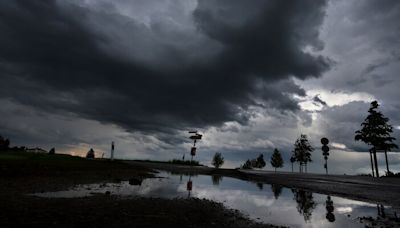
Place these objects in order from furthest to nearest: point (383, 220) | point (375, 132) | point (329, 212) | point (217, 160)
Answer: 1. point (217, 160)
2. point (375, 132)
3. point (329, 212)
4. point (383, 220)

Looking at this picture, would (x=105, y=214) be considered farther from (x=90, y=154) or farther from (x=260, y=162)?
(x=260, y=162)

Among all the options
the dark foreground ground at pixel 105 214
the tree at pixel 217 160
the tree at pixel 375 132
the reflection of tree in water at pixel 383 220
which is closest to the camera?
the dark foreground ground at pixel 105 214

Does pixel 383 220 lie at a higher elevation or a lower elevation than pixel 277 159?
lower

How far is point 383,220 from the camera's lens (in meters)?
8.58

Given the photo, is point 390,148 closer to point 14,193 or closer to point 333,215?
point 333,215

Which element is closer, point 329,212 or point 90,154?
Answer: point 329,212

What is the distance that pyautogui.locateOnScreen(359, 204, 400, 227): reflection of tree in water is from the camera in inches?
317

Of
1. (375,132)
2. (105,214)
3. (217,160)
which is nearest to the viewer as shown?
(105,214)

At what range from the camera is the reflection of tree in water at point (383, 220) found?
8.05 m

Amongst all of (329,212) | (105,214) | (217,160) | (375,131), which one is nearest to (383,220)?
(329,212)

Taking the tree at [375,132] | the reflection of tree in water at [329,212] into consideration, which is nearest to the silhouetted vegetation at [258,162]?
the tree at [375,132]

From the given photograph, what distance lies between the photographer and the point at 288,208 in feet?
36.8

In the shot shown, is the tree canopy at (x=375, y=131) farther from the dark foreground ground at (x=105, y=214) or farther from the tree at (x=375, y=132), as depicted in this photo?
the dark foreground ground at (x=105, y=214)

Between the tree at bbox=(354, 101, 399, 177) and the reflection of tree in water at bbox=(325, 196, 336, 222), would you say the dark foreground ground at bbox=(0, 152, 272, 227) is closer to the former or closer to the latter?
the reflection of tree in water at bbox=(325, 196, 336, 222)
